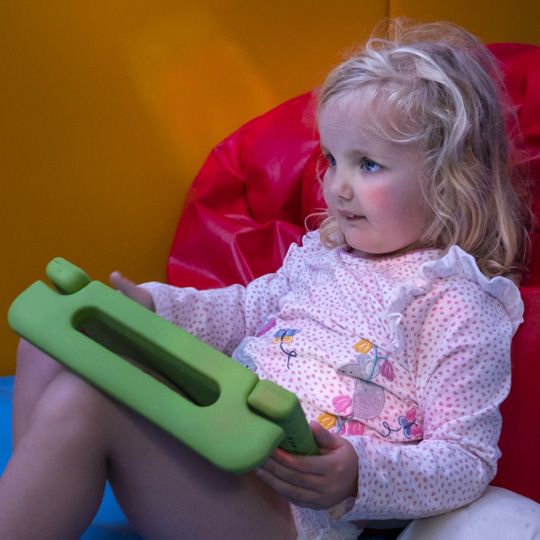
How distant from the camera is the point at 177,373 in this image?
0.74 m

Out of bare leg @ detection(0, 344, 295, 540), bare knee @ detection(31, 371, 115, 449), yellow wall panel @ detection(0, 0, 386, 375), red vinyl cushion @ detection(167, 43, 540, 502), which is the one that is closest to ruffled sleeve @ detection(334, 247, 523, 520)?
bare leg @ detection(0, 344, 295, 540)

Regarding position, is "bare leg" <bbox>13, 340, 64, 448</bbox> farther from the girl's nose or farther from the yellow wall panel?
the yellow wall panel

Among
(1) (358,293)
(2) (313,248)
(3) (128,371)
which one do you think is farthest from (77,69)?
(3) (128,371)

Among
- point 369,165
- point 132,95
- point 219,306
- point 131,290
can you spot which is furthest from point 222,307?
point 132,95

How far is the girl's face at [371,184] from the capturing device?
3.00 feet

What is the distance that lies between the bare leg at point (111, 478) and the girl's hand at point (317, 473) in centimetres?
4

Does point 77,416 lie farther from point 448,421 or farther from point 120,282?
point 448,421

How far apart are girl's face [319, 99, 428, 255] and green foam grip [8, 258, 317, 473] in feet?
0.91

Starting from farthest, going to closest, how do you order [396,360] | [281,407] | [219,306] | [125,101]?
[125,101], [219,306], [396,360], [281,407]

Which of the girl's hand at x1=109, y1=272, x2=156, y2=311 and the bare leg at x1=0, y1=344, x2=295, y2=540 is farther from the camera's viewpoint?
the girl's hand at x1=109, y1=272, x2=156, y2=311

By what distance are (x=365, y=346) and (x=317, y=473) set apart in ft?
0.67

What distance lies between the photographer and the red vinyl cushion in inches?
49.2

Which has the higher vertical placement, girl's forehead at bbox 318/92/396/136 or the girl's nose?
girl's forehead at bbox 318/92/396/136

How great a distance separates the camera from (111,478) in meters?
0.78
